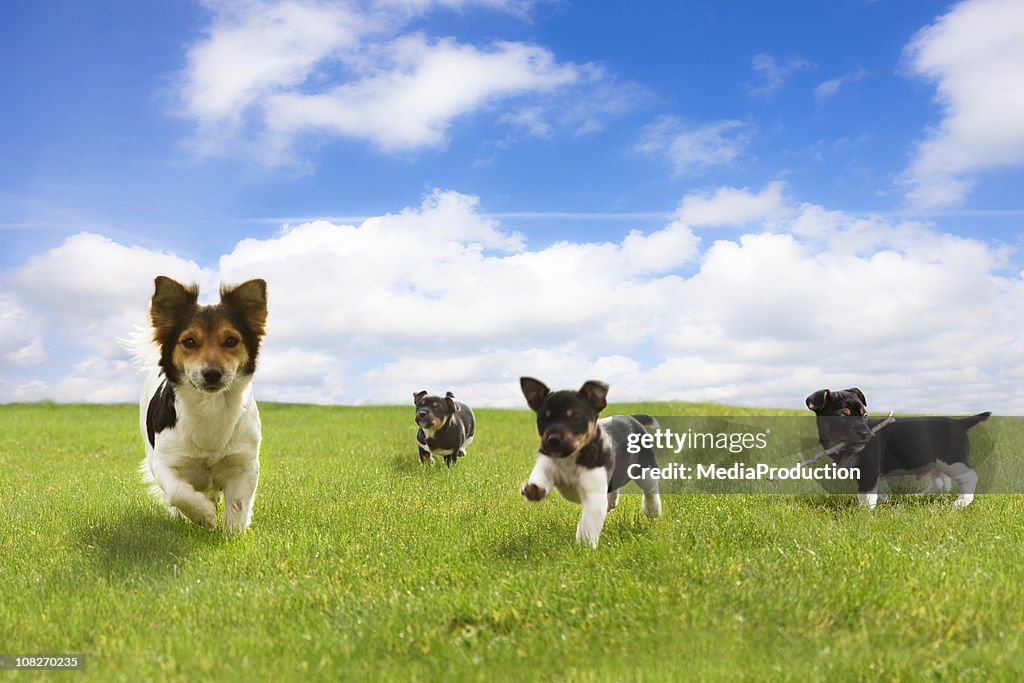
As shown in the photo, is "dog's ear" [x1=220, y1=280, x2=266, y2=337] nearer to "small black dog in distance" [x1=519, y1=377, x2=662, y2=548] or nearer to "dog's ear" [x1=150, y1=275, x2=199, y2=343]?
"dog's ear" [x1=150, y1=275, x2=199, y2=343]

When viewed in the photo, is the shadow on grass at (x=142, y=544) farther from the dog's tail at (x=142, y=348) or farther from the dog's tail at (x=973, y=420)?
the dog's tail at (x=973, y=420)

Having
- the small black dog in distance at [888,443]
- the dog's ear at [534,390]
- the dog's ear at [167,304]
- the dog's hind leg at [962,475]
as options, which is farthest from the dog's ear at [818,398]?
the dog's ear at [167,304]

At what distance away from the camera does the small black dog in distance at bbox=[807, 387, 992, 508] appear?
9.37 m

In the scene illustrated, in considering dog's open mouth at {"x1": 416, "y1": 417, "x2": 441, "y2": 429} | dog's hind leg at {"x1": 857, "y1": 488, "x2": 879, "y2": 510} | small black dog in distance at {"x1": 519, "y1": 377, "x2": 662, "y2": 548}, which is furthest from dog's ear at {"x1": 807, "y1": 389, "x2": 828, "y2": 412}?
dog's open mouth at {"x1": 416, "y1": 417, "x2": 441, "y2": 429}

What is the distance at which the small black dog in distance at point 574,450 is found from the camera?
674 centimetres

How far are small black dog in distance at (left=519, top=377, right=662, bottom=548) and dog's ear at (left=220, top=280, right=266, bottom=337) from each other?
8.97ft

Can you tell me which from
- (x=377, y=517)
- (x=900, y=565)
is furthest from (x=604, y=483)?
(x=377, y=517)

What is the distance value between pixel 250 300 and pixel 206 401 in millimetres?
1141

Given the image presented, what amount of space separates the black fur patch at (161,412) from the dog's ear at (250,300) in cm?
125

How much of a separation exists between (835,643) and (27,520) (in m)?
9.62

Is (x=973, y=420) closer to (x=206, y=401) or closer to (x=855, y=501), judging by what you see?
(x=855, y=501)

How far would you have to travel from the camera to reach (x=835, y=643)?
17.2 feet

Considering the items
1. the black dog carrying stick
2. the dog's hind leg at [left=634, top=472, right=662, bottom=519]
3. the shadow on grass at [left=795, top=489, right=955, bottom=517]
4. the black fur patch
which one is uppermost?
the black fur patch

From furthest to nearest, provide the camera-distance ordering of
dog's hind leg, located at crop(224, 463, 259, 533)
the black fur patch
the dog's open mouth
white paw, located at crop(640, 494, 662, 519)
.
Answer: the dog's open mouth, white paw, located at crop(640, 494, 662, 519), dog's hind leg, located at crop(224, 463, 259, 533), the black fur patch
